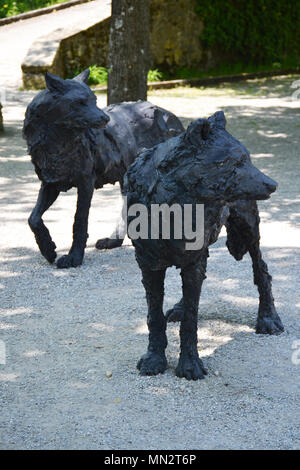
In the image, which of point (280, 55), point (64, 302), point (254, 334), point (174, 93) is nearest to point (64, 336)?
point (64, 302)

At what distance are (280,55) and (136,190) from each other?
17277 mm

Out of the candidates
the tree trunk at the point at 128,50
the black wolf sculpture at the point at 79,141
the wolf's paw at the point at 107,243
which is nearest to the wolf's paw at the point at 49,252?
the black wolf sculpture at the point at 79,141

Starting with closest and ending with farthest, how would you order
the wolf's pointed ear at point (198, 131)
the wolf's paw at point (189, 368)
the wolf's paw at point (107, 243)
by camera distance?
the wolf's pointed ear at point (198, 131)
the wolf's paw at point (189, 368)
the wolf's paw at point (107, 243)

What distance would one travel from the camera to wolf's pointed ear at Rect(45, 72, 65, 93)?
6.67 m

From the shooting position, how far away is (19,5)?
2303cm

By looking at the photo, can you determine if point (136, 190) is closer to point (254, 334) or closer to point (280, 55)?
point (254, 334)

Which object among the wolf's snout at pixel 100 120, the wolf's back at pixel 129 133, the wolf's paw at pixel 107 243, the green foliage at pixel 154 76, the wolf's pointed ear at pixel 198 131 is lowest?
the green foliage at pixel 154 76

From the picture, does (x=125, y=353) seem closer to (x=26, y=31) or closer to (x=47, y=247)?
(x=47, y=247)

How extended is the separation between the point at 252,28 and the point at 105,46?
174 inches

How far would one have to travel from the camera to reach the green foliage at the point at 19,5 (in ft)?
73.8

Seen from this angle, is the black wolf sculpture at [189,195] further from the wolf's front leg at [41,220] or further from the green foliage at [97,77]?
the green foliage at [97,77]

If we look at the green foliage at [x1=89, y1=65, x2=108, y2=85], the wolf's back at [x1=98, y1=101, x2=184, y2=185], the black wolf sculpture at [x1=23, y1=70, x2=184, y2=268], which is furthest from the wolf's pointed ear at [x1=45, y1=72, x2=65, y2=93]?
the green foliage at [x1=89, y1=65, x2=108, y2=85]

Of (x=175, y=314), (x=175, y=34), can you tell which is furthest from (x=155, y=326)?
(x=175, y=34)

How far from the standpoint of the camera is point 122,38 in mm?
12047
